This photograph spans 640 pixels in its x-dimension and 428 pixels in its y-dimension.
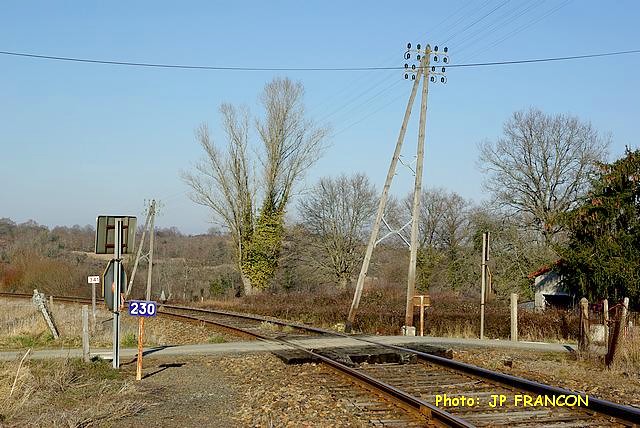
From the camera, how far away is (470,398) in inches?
383

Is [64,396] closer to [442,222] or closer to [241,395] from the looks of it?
[241,395]

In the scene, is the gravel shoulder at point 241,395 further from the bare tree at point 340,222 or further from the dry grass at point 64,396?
the bare tree at point 340,222

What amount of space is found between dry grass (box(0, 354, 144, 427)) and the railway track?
3386 millimetres

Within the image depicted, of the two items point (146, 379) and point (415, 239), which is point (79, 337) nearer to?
point (146, 379)

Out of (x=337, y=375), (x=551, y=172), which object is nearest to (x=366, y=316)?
(x=337, y=375)

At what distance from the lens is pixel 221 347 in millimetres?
17391

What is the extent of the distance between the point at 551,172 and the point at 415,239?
29975mm

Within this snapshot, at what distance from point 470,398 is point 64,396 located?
597 cm

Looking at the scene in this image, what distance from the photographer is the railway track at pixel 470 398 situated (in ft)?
27.4

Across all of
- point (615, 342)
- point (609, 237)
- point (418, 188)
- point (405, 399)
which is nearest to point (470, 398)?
point (405, 399)

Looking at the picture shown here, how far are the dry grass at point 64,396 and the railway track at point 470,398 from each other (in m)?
3.39

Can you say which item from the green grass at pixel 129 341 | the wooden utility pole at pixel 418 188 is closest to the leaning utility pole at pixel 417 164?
the wooden utility pole at pixel 418 188

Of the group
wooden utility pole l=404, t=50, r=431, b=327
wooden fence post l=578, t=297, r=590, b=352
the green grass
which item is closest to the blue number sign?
the green grass

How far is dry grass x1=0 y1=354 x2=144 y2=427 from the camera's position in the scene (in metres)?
8.71
